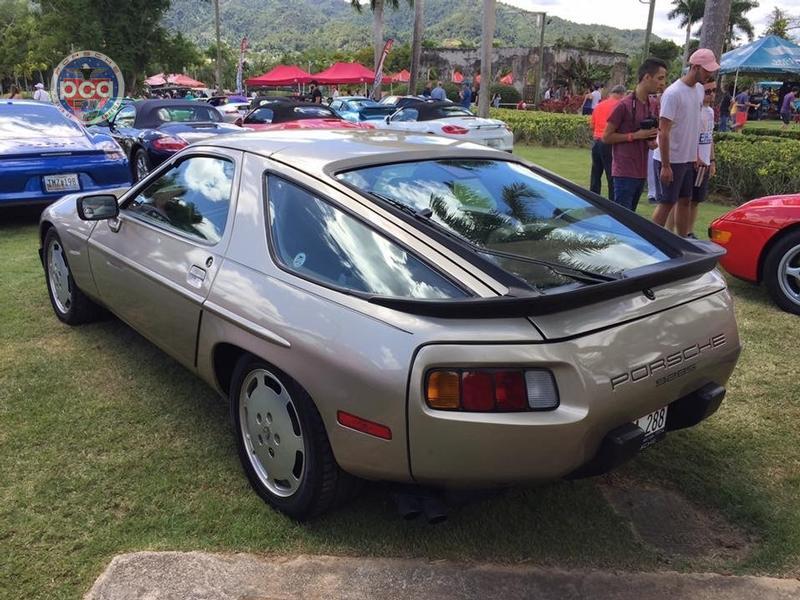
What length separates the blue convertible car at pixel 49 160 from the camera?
723 cm

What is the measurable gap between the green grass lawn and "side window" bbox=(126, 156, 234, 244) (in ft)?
3.13

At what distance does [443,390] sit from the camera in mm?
2113

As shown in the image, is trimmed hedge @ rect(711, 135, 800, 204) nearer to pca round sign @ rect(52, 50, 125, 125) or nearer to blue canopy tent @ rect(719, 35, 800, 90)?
pca round sign @ rect(52, 50, 125, 125)

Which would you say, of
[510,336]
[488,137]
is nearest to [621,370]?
[510,336]

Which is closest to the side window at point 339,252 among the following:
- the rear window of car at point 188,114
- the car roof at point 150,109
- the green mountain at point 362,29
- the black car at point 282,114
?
the car roof at point 150,109

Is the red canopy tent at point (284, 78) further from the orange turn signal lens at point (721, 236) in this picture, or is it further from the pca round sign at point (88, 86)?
the orange turn signal lens at point (721, 236)

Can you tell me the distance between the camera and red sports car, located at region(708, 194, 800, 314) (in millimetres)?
4988

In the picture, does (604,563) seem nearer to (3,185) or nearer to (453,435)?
(453,435)

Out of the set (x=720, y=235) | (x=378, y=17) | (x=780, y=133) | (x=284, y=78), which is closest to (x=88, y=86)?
(x=720, y=235)

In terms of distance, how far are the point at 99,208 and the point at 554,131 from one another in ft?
55.5

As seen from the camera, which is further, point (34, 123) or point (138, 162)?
point (138, 162)

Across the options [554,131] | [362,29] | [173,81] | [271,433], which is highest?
[362,29]

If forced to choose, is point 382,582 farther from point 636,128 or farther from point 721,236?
Result: point 636,128

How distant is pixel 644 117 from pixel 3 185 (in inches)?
250
